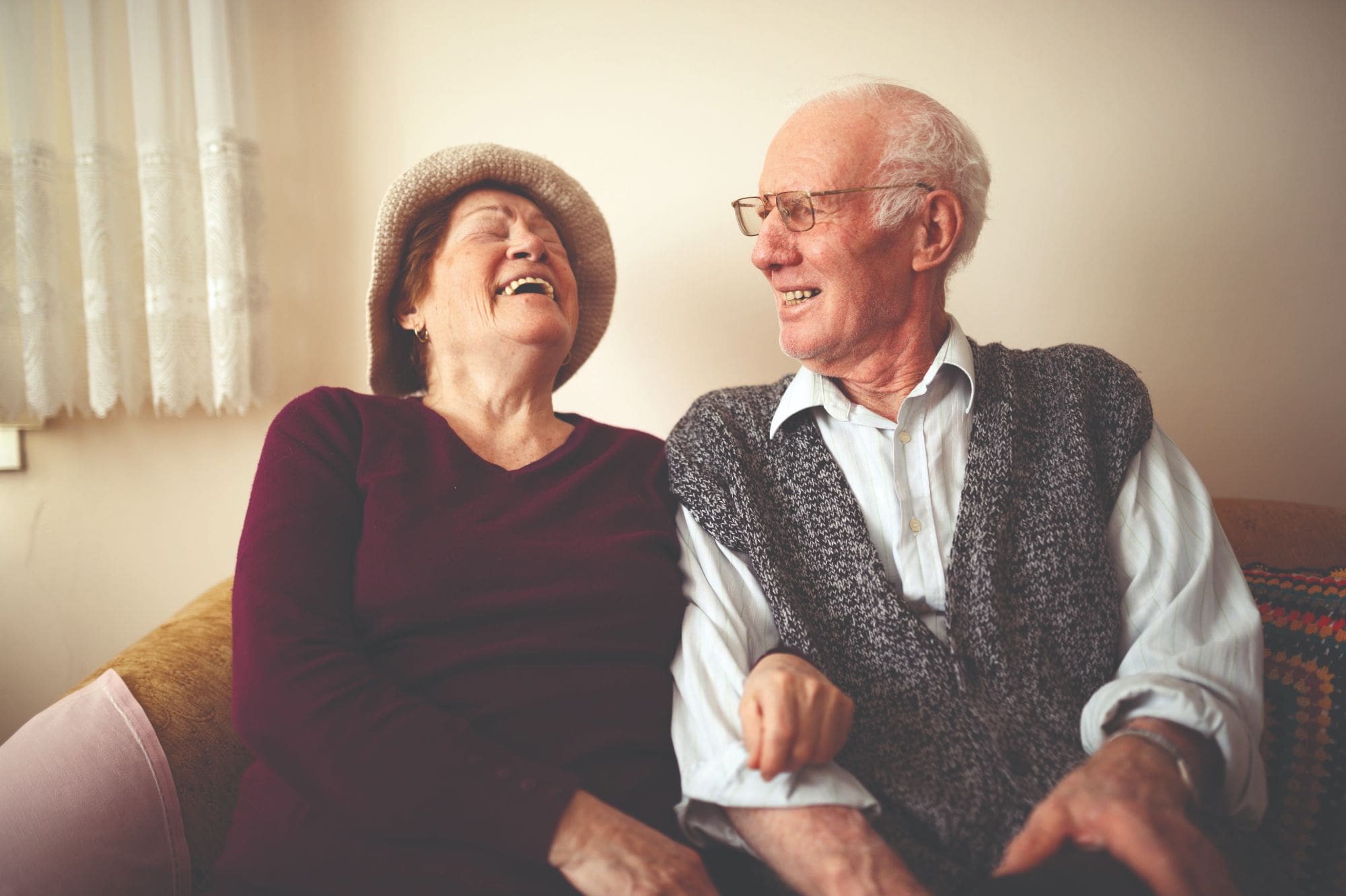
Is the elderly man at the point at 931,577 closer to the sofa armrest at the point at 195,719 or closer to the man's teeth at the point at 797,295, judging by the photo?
the man's teeth at the point at 797,295

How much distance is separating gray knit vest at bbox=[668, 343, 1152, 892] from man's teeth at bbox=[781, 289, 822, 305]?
0.19 metres

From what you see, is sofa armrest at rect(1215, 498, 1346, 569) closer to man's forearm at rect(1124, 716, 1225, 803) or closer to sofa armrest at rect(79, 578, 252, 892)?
man's forearm at rect(1124, 716, 1225, 803)

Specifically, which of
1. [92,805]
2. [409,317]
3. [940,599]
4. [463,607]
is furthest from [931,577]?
[92,805]

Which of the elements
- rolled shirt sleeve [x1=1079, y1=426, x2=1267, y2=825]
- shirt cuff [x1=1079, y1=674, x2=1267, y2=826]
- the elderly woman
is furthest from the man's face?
shirt cuff [x1=1079, y1=674, x2=1267, y2=826]

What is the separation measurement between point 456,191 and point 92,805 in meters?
1.02

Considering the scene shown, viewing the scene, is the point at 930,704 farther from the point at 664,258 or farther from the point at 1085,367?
the point at 664,258

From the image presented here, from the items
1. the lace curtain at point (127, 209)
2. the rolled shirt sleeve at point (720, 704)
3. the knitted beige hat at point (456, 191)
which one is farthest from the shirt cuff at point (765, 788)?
the lace curtain at point (127, 209)

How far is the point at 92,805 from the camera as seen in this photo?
3.16 ft

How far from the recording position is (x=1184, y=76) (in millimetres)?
1677

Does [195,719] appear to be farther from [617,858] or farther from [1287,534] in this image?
[1287,534]

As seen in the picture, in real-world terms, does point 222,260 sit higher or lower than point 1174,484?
higher

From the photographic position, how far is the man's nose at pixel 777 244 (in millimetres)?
1244

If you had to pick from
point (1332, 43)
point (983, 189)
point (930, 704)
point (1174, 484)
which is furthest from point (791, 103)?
point (1332, 43)

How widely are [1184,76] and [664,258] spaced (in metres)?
1.17
